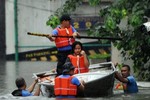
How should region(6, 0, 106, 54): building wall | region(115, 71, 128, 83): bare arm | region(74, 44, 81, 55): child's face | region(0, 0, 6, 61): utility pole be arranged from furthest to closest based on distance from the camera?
region(0, 0, 6, 61): utility pole → region(6, 0, 106, 54): building wall → region(74, 44, 81, 55): child's face → region(115, 71, 128, 83): bare arm

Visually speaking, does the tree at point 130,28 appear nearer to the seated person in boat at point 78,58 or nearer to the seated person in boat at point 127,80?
the seated person in boat at point 127,80

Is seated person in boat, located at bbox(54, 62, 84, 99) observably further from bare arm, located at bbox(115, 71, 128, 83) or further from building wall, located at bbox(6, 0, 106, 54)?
building wall, located at bbox(6, 0, 106, 54)

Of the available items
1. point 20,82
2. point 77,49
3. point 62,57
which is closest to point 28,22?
point 62,57

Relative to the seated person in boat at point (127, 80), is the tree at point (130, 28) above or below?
above

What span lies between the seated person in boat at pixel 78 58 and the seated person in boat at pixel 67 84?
0.90 metres

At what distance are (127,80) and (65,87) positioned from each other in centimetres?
173

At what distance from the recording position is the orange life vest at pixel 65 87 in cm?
1195

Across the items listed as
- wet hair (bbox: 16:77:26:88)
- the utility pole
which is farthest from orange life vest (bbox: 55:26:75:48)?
the utility pole

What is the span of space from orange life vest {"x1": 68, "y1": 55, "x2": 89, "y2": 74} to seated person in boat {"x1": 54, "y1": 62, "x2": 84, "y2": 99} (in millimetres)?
880

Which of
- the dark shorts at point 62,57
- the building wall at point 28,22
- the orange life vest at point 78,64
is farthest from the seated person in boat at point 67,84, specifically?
the building wall at point 28,22

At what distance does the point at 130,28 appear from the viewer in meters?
16.5

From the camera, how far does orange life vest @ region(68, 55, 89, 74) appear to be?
513 inches

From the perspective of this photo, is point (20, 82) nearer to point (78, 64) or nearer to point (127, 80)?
point (78, 64)

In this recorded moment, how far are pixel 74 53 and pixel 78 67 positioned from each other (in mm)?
335
